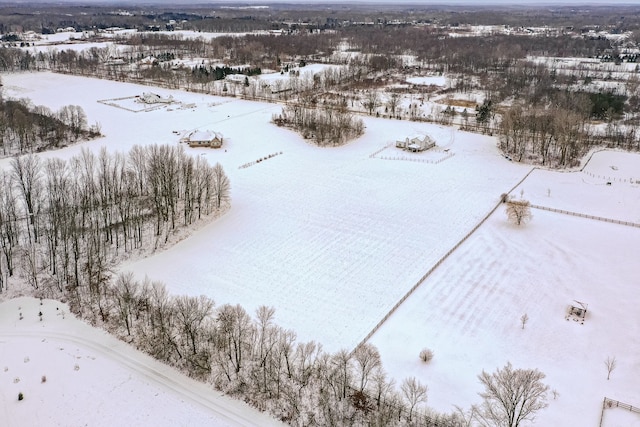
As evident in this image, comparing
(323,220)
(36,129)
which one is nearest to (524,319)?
(323,220)

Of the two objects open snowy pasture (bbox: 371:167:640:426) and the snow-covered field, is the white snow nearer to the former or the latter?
the snow-covered field

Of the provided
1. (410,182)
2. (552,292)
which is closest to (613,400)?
(552,292)

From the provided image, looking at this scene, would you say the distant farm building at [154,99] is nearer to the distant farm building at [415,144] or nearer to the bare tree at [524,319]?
→ the distant farm building at [415,144]

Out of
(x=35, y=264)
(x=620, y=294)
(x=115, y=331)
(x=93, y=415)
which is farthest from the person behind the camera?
(x=35, y=264)

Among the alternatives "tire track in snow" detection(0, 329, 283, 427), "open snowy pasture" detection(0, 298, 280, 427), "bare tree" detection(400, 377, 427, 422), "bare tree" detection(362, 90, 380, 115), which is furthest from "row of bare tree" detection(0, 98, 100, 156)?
"bare tree" detection(400, 377, 427, 422)

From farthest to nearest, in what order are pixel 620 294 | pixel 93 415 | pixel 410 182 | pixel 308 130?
pixel 308 130 → pixel 410 182 → pixel 620 294 → pixel 93 415

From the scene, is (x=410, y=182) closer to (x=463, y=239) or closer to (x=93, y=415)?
(x=463, y=239)

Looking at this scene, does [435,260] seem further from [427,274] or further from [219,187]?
[219,187]

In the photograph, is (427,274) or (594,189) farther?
(594,189)
